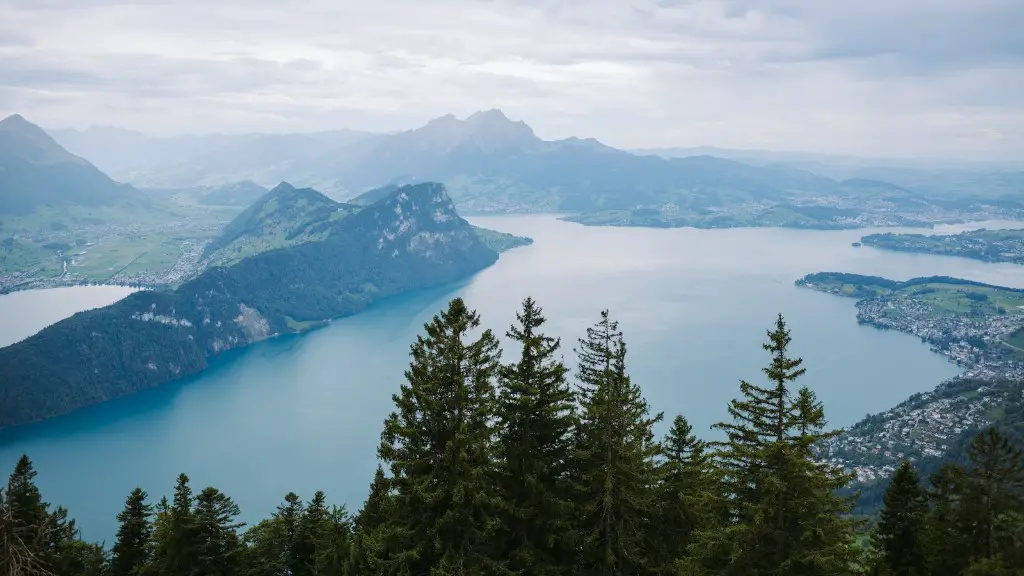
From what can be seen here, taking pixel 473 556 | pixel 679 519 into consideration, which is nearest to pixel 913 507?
pixel 679 519

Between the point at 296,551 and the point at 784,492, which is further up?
the point at 784,492

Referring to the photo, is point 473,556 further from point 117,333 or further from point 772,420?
point 117,333

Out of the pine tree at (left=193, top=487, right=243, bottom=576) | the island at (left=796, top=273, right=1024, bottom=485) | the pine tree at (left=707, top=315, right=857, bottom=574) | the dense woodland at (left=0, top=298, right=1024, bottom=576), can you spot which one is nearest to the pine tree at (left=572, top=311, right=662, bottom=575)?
the dense woodland at (left=0, top=298, right=1024, bottom=576)

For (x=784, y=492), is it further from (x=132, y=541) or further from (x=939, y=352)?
(x=939, y=352)

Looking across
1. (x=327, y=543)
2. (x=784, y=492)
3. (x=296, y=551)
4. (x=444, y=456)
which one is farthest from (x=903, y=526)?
(x=296, y=551)

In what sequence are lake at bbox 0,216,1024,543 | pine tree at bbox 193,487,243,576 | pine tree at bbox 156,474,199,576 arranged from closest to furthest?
pine tree at bbox 156,474,199,576 → pine tree at bbox 193,487,243,576 → lake at bbox 0,216,1024,543

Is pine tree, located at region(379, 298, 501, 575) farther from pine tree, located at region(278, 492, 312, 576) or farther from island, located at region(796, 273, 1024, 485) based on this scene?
island, located at region(796, 273, 1024, 485)
